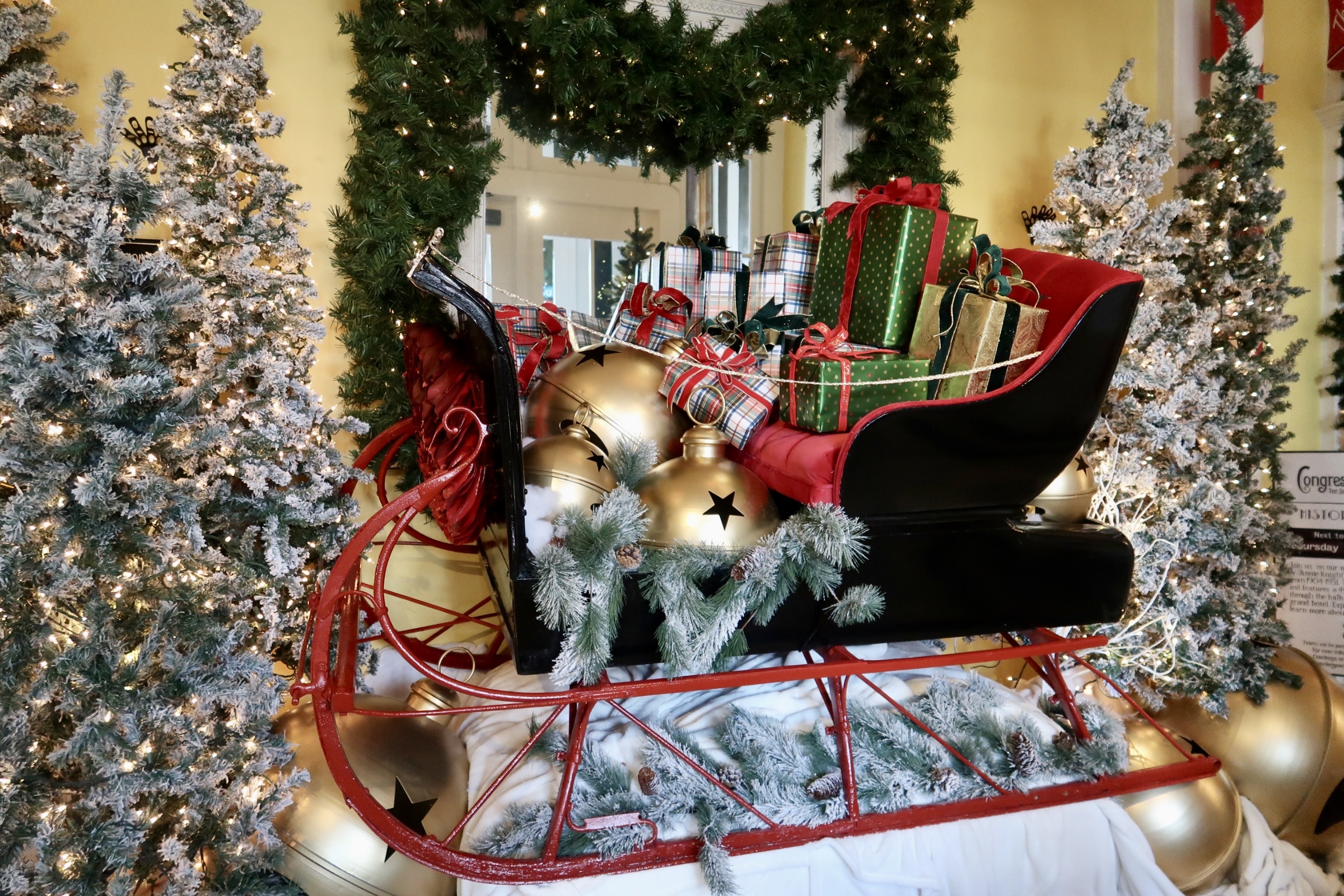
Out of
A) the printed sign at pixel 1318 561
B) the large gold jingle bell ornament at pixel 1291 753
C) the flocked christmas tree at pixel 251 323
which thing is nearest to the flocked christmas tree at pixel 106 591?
the flocked christmas tree at pixel 251 323

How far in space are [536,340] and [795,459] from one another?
1054 mm

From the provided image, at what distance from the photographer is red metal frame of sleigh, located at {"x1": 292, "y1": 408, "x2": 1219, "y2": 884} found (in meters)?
1.40

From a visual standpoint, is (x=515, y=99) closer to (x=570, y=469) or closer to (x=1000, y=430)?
(x=570, y=469)

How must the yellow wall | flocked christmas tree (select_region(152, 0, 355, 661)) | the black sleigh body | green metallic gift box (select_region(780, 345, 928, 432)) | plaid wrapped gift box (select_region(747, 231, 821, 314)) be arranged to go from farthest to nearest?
1. the yellow wall
2. plaid wrapped gift box (select_region(747, 231, 821, 314))
3. flocked christmas tree (select_region(152, 0, 355, 661))
4. green metallic gift box (select_region(780, 345, 928, 432))
5. the black sleigh body

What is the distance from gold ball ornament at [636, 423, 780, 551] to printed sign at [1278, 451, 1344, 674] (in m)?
2.90

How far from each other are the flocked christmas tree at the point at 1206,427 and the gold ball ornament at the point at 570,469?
184 centimetres

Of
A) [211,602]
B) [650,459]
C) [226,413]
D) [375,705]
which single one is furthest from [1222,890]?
[226,413]

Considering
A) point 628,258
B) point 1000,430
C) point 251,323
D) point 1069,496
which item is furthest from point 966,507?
point 628,258

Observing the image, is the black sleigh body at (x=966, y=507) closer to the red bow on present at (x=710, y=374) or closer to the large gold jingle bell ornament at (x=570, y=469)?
the large gold jingle bell ornament at (x=570, y=469)

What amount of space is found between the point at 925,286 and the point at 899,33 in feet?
6.21

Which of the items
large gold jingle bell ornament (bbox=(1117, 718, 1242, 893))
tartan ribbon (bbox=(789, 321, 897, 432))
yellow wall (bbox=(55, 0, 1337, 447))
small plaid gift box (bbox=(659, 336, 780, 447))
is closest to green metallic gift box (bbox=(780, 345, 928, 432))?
tartan ribbon (bbox=(789, 321, 897, 432))

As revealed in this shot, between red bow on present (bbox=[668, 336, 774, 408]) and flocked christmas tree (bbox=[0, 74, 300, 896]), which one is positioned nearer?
flocked christmas tree (bbox=[0, 74, 300, 896])

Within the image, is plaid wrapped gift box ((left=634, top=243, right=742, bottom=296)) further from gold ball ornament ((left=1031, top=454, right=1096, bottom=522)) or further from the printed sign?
the printed sign

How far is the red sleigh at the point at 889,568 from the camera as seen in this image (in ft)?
4.61
